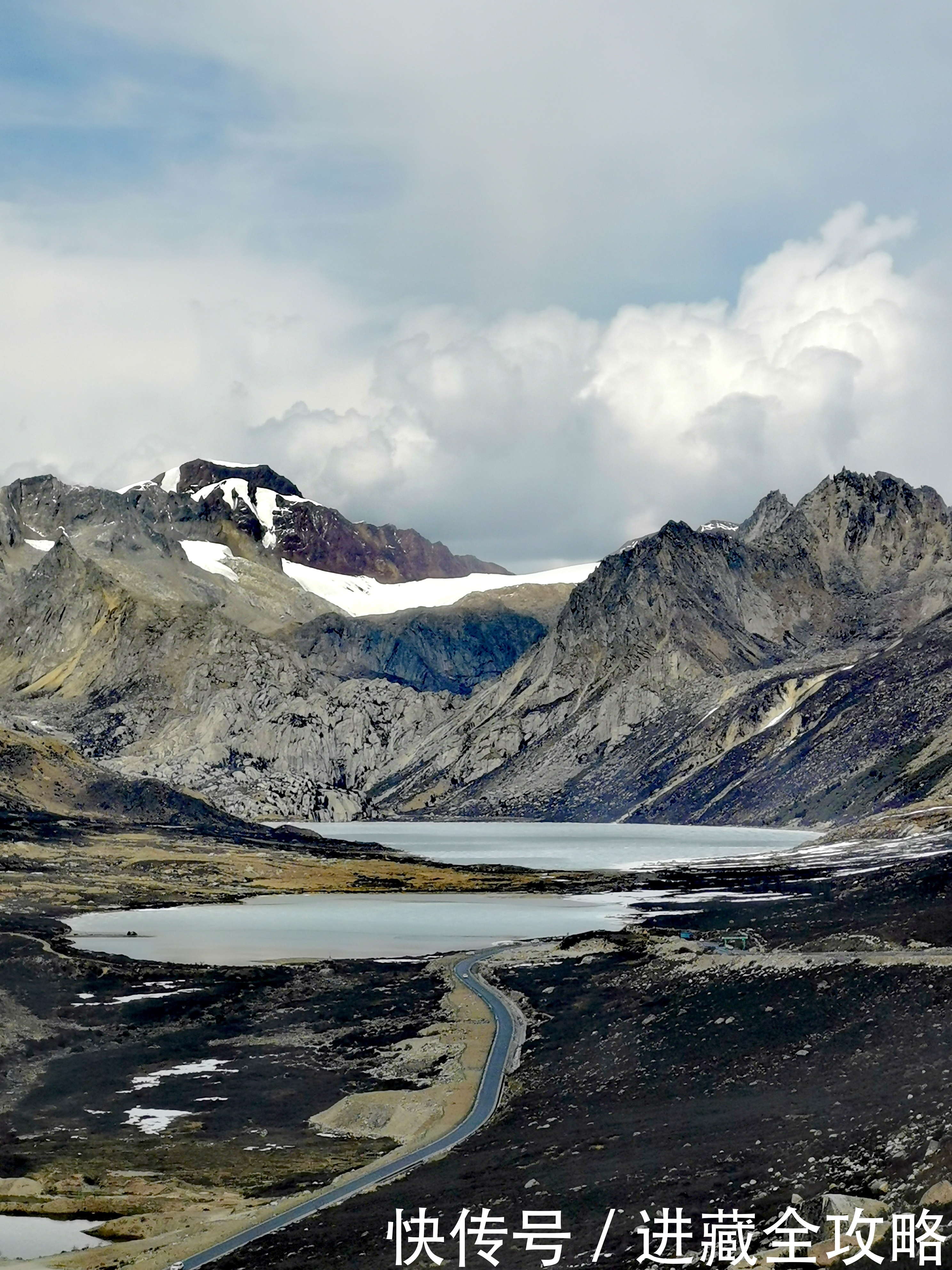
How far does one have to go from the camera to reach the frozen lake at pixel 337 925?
102 meters

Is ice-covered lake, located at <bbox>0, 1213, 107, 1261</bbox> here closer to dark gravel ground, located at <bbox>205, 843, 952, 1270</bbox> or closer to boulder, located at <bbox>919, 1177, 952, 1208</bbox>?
dark gravel ground, located at <bbox>205, 843, 952, 1270</bbox>

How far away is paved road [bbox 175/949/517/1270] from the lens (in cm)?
3703

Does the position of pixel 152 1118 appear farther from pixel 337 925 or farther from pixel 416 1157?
pixel 337 925

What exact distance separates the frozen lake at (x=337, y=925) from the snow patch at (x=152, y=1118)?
39050 millimetres

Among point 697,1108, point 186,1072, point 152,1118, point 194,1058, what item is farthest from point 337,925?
point 697,1108

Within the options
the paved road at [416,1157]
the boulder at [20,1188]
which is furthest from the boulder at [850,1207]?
the boulder at [20,1188]

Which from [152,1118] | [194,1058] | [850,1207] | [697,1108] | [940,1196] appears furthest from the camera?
[194,1058]

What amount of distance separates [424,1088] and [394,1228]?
20911 millimetres

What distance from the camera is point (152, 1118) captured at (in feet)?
174

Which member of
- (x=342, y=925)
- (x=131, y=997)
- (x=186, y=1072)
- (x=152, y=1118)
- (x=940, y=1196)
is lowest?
(x=152, y=1118)

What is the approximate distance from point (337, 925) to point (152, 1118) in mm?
69968

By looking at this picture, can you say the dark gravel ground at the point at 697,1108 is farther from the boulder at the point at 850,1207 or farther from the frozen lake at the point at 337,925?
the frozen lake at the point at 337,925

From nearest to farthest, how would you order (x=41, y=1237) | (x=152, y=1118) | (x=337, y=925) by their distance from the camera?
1. (x=41, y=1237)
2. (x=152, y=1118)
3. (x=337, y=925)

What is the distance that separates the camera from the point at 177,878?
165 m
